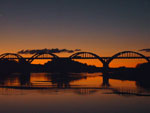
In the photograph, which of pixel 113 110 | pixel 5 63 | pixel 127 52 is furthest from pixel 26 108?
pixel 5 63

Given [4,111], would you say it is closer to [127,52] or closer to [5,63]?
[127,52]

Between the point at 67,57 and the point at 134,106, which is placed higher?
the point at 67,57

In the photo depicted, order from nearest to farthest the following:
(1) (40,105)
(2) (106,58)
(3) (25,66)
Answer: (1) (40,105) < (2) (106,58) < (3) (25,66)

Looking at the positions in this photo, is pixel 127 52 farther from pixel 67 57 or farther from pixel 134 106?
pixel 134 106

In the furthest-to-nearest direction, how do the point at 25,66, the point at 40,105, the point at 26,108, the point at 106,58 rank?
the point at 25,66 → the point at 106,58 → the point at 40,105 → the point at 26,108

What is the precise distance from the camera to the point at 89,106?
16.0m

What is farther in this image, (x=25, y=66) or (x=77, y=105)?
(x=25, y=66)

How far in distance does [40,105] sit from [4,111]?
109 inches

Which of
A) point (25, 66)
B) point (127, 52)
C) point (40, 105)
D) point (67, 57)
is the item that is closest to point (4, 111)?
point (40, 105)

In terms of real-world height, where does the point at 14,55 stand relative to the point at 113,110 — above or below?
above

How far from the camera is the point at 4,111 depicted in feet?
46.6

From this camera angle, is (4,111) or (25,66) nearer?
(4,111)

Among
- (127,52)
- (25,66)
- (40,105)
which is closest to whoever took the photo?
(40,105)

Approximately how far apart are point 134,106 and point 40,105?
639 cm
